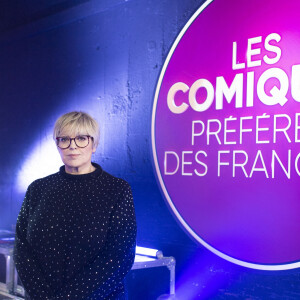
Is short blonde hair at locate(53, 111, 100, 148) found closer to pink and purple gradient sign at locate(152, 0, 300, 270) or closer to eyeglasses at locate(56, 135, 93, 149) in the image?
eyeglasses at locate(56, 135, 93, 149)

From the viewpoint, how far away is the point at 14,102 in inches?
166

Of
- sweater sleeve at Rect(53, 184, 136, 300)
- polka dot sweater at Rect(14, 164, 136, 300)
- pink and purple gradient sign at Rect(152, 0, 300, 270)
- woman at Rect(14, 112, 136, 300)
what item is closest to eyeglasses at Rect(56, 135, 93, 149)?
woman at Rect(14, 112, 136, 300)

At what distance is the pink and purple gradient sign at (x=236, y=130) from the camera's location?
229 centimetres

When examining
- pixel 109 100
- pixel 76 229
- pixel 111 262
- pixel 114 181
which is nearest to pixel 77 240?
pixel 76 229

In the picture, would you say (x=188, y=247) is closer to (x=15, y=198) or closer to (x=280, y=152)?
Answer: (x=280, y=152)

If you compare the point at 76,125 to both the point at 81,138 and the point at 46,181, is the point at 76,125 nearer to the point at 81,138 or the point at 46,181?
the point at 81,138

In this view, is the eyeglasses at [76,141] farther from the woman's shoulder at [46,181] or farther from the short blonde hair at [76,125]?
the woman's shoulder at [46,181]

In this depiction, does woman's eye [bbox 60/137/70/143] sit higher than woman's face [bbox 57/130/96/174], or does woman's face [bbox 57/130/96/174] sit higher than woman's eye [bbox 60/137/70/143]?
woman's eye [bbox 60/137/70/143]

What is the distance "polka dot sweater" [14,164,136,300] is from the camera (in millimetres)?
1683

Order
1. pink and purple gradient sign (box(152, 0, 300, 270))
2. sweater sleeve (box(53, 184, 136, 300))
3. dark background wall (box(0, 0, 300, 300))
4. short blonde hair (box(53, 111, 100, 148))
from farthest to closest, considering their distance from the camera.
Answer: dark background wall (box(0, 0, 300, 300)) → pink and purple gradient sign (box(152, 0, 300, 270)) → short blonde hair (box(53, 111, 100, 148)) → sweater sleeve (box(53, 184, 136, 300))

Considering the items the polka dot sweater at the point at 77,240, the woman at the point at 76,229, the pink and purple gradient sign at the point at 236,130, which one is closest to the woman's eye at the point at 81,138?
the woman at the point at 76,229

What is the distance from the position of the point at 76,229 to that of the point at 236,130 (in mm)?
1193

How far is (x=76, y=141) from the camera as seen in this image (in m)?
1.81

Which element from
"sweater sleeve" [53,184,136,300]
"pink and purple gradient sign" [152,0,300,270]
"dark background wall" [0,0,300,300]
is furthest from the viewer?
"dark background wall" [0,0,300,300]
